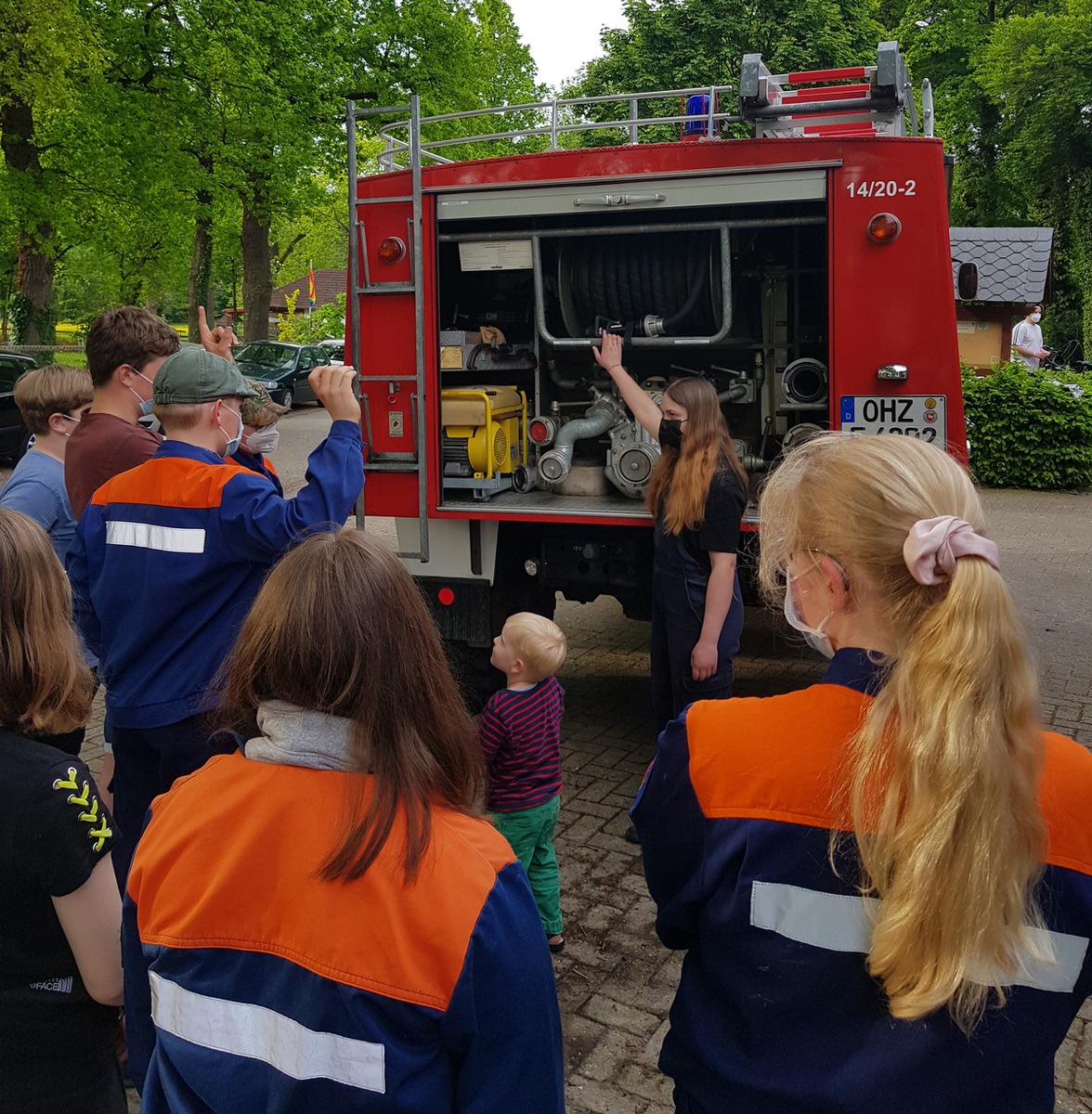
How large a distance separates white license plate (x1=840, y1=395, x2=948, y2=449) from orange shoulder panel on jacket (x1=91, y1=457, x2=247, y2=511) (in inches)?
117

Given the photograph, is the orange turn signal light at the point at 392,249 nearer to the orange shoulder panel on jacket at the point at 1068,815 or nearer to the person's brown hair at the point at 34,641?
the person's brown hair at the point at 34,641

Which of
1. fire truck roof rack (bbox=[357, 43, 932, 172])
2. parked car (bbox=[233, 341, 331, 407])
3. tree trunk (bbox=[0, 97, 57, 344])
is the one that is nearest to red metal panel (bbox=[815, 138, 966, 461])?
fire truck roof rack (bbox=[357, 43, 932, 172])

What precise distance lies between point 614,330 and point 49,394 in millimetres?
2843

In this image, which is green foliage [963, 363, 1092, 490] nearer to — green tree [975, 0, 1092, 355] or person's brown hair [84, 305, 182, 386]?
person's brown hair [84, 305, 182, 386]

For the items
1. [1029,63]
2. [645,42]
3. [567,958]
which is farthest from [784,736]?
[645,42]

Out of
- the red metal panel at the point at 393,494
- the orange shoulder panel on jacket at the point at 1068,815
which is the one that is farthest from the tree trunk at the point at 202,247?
the orange shoulder panel on jacket at the point at 1068,815

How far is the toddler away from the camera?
3602 mm

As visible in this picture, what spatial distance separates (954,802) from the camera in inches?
54.4

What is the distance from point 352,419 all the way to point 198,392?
433 mm

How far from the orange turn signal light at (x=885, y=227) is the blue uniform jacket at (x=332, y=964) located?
415cm

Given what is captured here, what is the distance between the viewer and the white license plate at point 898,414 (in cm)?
502

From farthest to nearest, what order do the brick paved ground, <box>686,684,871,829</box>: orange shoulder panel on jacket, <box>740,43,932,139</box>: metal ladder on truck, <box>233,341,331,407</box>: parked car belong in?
1. <box>233,341,331,407</box>: parked car
2. <box>740,43,932,139</box>: metal ladder on truck
3. the brick paved ground
4. <box>686,684,871,829</box>: orange shoulder panel on jacket

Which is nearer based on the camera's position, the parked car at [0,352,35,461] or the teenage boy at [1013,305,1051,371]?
the parked car at [0,352,35,461]

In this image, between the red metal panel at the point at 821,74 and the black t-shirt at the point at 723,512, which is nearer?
the black t-shirt at the point at 723,512
